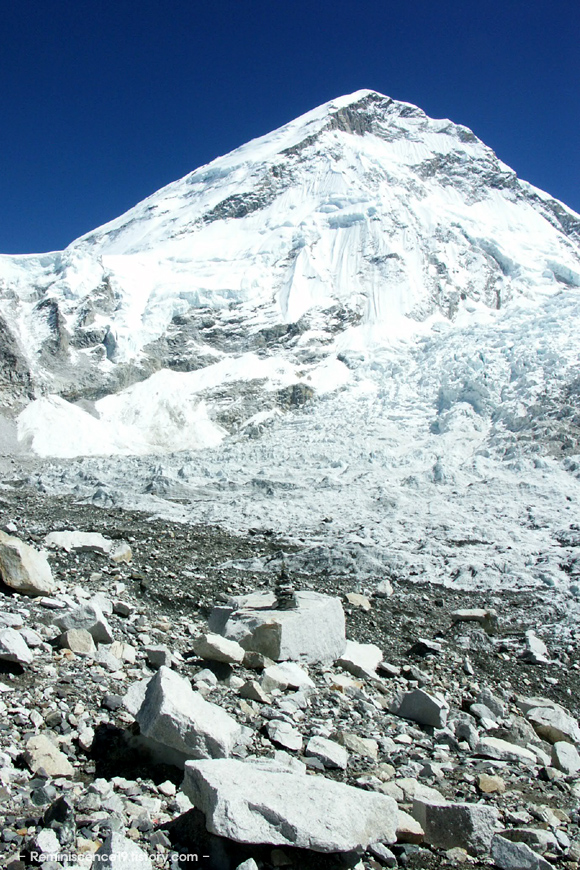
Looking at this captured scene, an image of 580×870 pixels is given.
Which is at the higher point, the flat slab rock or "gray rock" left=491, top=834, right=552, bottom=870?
the flat slab rock

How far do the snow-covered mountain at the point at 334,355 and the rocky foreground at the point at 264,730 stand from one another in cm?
580

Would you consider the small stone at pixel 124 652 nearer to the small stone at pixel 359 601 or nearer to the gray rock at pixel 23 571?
the gray rock at pixel 23 571

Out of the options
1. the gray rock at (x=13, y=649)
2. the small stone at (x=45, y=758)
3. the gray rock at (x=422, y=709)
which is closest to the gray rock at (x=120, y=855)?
the small stone at (x=45, y=758)

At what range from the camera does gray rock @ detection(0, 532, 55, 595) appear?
6.80 m

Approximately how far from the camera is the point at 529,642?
9180 millimetres

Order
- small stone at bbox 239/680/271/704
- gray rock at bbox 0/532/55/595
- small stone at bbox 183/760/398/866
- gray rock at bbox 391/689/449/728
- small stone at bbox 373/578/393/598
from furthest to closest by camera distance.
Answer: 1. small stone at bbox 373/578/393/598
2. gray rock at bbox 0/532/55/595
3. gray rock at bbox 391/689/449/728
4. small stone at bbox 239/680/271/704
5. small stone at bbox 183/760/398/866

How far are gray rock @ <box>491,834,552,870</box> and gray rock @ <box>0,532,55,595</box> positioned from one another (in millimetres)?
5395

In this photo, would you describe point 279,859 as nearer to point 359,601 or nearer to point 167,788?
point 167,788

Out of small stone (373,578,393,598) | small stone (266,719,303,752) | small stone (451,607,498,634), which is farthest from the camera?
small stone (373,578,393,598)

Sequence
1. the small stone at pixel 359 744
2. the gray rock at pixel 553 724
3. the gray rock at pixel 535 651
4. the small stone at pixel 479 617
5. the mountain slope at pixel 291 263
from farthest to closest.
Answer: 1. the mountain slope at pixel 291 263
2. the small stone at pixel 479 617
3. the gray rock at pixel 535 651
4. the gray rock at pixel 553 724
5. the small stone at pixel 359 744

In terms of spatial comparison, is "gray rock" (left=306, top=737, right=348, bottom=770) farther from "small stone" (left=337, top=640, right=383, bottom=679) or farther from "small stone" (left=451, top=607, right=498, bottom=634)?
"small stone" (left=451, top=607, right=498, bottom=634)

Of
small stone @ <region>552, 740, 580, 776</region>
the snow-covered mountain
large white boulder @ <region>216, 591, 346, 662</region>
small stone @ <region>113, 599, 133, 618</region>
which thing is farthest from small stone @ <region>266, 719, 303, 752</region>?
the snow-covered mountain

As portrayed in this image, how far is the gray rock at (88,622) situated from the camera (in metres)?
5.90

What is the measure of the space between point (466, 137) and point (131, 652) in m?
120
